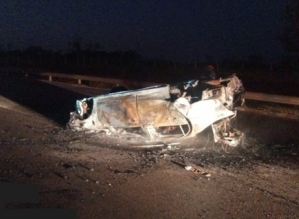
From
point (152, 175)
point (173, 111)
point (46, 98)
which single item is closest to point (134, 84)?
point (46, 98)

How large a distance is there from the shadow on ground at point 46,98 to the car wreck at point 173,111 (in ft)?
6.09

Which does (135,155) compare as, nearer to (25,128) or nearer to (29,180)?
(29,180)

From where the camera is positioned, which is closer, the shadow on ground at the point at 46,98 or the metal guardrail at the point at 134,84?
the metal guardrail at the point at 134,84

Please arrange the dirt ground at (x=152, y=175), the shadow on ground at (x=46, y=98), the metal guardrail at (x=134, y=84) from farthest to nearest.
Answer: the shadow on ground at (x=46, y=98), the metal guardrail at (x=134, y=84), the dirt ground at (x=152, y=175)

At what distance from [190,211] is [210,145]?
401 centimetres

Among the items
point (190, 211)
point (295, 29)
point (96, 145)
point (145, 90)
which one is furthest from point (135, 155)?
point (295, 29)

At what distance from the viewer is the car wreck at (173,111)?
10352 millimetres

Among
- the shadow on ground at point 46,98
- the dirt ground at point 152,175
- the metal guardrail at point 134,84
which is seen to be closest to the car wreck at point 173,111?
the dirt ground at point 152,175

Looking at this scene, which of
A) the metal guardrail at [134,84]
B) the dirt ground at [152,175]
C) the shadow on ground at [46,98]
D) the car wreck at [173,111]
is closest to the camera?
the dirt ground at [152,175]

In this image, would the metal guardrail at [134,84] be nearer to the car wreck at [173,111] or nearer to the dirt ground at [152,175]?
the dirt ground at [152,175]

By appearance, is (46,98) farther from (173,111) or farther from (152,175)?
(152,175)

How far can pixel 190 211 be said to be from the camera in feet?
21.0

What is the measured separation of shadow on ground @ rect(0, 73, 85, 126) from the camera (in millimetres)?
15198

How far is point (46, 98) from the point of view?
19.5 meters
